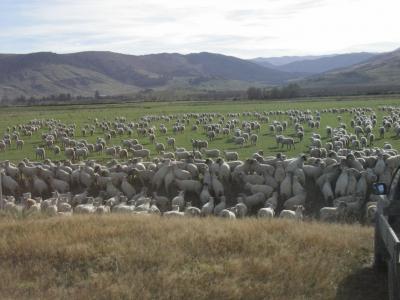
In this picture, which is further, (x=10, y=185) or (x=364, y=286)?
(x=10, y=185)

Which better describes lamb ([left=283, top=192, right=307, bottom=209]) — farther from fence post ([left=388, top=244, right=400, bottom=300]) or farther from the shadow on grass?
fence post ([left=388, top=244, right=400, bottom=300])

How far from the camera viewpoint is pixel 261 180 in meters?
19.6

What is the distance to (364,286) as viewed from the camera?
8.31 m

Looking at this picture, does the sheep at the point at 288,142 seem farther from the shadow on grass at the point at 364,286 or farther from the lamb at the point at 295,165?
the shadow on grass at the point at 364,286

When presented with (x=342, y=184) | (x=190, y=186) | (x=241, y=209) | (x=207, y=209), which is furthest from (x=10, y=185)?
(x=342, y=184)

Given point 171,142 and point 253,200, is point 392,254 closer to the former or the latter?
point 253,200

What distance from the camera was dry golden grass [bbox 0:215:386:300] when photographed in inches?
323

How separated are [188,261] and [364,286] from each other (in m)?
2.98

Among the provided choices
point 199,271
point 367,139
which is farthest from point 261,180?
point 367,139

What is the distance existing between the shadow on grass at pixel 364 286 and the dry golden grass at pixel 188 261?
2 centimetres

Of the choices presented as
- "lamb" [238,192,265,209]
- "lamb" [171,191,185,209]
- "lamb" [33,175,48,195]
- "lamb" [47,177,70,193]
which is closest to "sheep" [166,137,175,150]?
"lamb" [47,177,70,193]

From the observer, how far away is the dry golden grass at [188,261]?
8.20m

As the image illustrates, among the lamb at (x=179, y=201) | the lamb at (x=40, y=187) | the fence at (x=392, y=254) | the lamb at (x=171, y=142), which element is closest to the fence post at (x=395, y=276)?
the fence at (x=392, y=254)

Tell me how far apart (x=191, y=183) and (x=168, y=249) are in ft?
34.3
